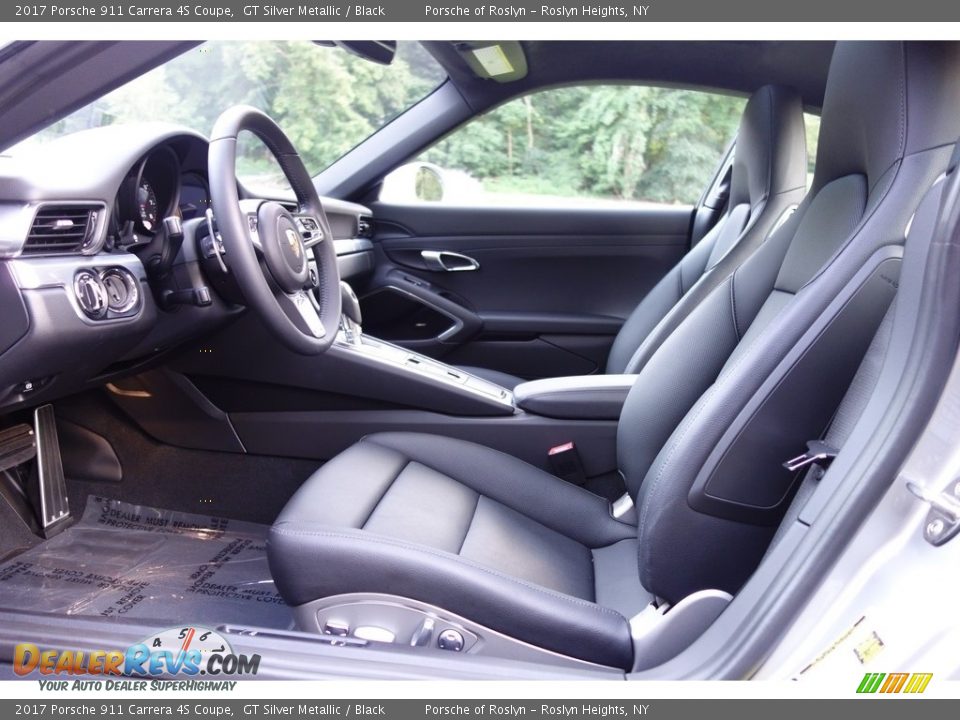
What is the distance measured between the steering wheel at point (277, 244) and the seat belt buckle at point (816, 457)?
0.92 meters

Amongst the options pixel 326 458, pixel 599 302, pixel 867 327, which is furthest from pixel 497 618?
pixel 599 302

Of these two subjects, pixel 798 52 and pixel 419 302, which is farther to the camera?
pixel 419 302

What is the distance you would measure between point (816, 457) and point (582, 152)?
6.50 feet

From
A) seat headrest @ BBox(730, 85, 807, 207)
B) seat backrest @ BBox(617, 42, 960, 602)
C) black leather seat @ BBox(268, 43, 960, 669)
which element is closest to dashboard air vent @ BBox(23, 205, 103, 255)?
black leather seat @ BBox(268, 43, 960, 669)

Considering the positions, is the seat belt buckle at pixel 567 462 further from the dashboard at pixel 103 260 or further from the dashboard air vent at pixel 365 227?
the dashboard air vent at pixel 365 227

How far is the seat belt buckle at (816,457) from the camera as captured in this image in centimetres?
109

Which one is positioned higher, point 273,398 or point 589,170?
point 589,170

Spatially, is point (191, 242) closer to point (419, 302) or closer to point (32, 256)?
point (32, 256)

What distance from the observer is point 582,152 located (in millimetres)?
2867

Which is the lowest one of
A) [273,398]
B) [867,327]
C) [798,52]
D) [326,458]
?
[326,458]

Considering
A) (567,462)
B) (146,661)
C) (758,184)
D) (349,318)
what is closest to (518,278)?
(349,318)

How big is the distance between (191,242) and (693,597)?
118 centimetres

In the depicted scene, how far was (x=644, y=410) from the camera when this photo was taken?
153 centimetres

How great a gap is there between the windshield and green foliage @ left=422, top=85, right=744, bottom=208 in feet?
0.99
